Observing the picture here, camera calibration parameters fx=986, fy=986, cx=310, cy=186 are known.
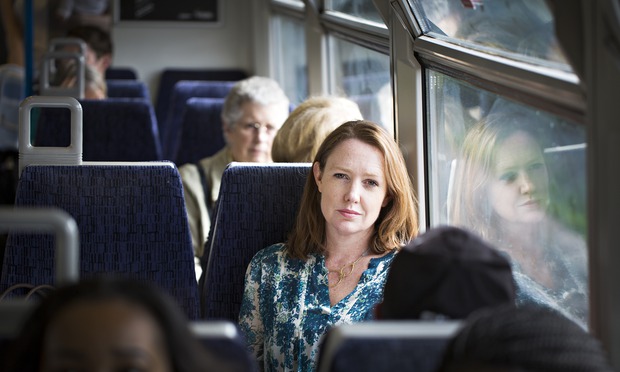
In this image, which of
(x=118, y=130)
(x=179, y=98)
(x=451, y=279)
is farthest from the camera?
(x=179, y=98)

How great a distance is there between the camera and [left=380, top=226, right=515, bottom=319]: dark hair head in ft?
4.94

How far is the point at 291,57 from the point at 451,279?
5441 millimetres

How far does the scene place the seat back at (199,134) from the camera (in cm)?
473

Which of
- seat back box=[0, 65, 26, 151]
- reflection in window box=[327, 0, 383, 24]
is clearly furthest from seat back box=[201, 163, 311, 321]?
seat back box=[0, 65, 26, 151]

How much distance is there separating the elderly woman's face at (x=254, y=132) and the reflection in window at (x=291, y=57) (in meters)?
1.87

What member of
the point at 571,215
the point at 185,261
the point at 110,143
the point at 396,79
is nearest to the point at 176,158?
the point at 110,143

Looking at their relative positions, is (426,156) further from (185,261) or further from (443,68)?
(185,261)

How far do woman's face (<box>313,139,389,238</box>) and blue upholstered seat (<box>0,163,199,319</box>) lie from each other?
0.37 m

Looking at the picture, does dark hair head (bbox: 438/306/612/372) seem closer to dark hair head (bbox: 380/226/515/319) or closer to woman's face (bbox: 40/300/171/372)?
dark hair head (bbox: 380/226/515/319)

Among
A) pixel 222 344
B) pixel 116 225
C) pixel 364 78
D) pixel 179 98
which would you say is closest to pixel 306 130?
pixel 116 225

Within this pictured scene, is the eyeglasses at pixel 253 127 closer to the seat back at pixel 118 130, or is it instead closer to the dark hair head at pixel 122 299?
the seat back at pixel 118 130

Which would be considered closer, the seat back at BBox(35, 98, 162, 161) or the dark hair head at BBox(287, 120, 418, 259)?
the dark hair head at BBox(287, 120, 418, 259)

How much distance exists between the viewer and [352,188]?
2.45 m

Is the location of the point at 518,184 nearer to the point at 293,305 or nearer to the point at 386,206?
the point at 386,206
